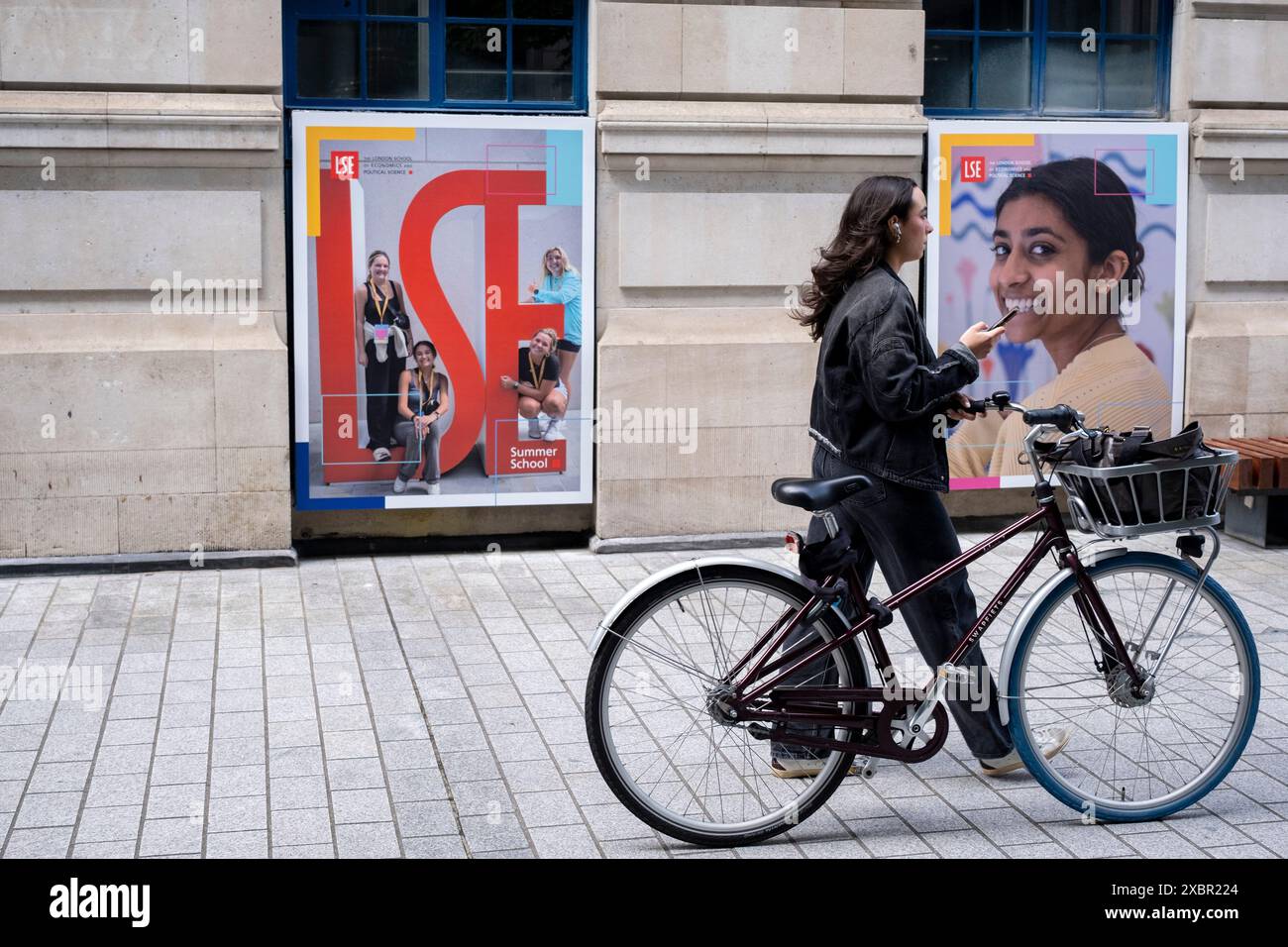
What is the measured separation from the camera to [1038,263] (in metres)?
8.93

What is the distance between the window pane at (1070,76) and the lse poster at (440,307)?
2798mm

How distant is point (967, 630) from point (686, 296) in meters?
4.24

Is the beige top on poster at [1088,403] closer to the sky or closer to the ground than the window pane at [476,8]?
closer to the ground

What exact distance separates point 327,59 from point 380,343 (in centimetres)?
154

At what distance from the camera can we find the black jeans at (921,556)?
15.7ft

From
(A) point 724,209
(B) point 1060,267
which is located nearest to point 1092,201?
(B) point 1060,267

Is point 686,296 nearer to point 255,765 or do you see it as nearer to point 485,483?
point 485,483

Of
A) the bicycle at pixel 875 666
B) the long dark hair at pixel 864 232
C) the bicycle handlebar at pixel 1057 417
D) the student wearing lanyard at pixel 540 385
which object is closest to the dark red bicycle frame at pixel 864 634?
the bicycle at pixel 875 666

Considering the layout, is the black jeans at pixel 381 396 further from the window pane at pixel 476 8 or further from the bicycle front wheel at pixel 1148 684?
the bicycle front wheel at pixel 1148 684

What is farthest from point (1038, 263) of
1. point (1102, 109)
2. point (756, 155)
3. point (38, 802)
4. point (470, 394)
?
point (38, 802)

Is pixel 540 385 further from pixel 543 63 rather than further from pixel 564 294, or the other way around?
pixel 543 63

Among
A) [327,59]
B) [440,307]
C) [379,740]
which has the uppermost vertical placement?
[327,59]

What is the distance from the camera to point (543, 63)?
8664mm

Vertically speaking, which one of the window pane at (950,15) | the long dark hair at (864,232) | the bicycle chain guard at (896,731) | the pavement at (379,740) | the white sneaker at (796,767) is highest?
the window pane at (950,15)
